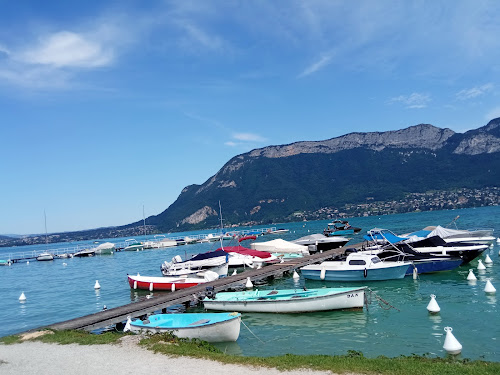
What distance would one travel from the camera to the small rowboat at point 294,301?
70.0ft

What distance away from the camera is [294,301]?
71.1ft

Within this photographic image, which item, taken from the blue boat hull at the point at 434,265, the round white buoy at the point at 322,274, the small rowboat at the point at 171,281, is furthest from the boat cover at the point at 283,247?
the blue boat hull at the point at 434,265

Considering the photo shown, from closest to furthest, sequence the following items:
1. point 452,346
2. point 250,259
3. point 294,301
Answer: point 452,346 < point 294,301 < point 250,259

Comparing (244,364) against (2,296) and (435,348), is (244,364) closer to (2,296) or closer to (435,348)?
(435,348)

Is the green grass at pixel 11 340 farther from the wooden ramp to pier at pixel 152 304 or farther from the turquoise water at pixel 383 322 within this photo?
the turquoise water at pixel 383 322

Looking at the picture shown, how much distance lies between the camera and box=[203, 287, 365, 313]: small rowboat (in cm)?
2133

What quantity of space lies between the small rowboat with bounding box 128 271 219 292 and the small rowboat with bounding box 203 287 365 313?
743 centimetres

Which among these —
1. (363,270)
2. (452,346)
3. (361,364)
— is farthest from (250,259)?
(361,364)

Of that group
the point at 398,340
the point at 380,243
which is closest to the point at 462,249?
the point at 380,243

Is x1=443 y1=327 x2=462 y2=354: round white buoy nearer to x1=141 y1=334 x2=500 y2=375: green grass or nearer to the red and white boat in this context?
x1=141 y1=334 x2=500 y2=375: green grass

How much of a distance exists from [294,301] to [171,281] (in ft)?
46.1

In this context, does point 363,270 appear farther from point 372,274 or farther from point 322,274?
point 322,274

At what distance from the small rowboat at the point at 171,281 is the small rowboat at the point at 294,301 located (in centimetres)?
743

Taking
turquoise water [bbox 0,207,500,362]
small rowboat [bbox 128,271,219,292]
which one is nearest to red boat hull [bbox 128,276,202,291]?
small rowboat [bbox 128,271,219,292]
